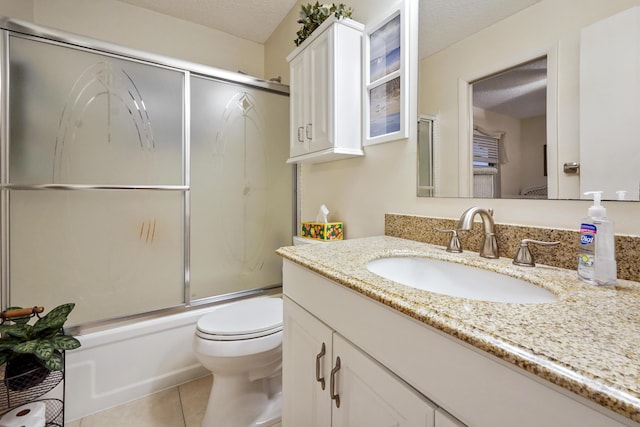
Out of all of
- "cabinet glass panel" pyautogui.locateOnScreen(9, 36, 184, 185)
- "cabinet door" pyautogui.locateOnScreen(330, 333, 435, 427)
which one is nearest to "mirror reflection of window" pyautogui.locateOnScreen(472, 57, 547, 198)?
"cabinet door" pyautogui.locateOnScreen(330, 333, 435, 427)

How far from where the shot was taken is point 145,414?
55.5 inches

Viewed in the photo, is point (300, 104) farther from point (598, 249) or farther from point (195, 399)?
point (195, 399)

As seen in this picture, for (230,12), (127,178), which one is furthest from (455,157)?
(230,12)

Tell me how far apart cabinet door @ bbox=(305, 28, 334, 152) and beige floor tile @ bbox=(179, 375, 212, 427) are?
147 centimetres

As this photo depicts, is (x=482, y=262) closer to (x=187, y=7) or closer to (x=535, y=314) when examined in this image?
(x=535, y=314)

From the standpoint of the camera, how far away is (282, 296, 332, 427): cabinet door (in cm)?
78

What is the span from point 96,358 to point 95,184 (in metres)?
0.89

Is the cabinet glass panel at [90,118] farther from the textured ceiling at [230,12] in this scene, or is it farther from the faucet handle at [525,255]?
the faucet handle at [525,255]

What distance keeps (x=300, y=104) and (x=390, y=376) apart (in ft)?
4.84

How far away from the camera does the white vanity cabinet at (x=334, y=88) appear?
1377 millimetres

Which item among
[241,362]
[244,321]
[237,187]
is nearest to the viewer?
[241,362]

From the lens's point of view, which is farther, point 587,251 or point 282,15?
point 282,15

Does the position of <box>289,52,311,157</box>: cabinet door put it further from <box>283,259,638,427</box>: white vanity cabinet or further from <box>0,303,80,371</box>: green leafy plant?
<box>0,303,80,371</box>: green leafy plant

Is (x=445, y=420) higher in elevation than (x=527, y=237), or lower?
lower
